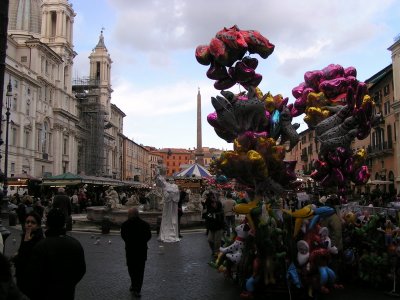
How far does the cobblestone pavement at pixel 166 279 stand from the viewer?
7.75 m

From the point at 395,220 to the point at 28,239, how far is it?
6597 millimetres

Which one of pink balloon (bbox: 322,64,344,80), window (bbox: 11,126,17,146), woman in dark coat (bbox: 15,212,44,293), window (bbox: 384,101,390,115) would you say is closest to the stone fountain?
pink balloon (bbox: 322,64,344,80)

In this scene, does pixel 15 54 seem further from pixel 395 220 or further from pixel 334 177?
pixel 395 220

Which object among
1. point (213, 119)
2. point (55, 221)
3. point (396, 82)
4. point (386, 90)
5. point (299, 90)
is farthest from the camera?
point (386, 90)

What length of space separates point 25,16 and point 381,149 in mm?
46395

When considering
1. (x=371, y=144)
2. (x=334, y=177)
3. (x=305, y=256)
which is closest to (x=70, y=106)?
(x=371, y=144)

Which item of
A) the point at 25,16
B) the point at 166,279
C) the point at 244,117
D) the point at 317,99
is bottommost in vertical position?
the point at 166,279

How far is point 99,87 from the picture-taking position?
3455 inches

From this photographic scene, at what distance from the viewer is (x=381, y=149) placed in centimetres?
4544

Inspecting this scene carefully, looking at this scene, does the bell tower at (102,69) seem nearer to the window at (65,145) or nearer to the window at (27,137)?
the window at (65,145)

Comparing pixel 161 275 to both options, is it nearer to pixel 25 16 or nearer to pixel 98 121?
pixel 25 16

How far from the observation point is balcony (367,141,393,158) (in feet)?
143

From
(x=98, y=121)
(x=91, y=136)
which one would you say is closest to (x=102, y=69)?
(x=98, y=121)

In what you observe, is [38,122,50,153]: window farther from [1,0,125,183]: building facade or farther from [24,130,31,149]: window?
[24,130,31,149]: window
